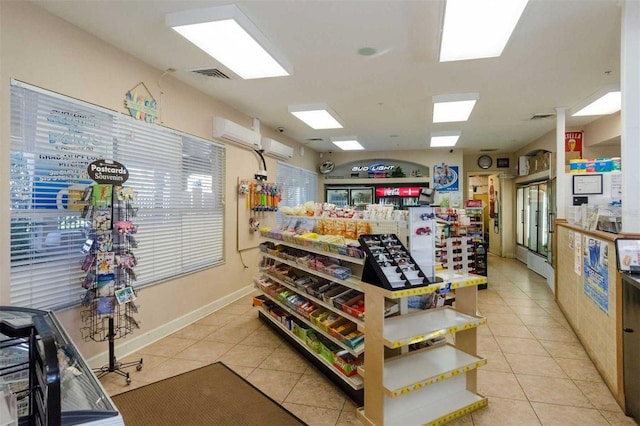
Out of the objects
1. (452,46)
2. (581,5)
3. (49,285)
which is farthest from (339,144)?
(49,285)

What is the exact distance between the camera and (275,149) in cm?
645

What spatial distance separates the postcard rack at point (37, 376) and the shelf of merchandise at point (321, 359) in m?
2.03

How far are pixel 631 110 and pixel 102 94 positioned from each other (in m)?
4.51

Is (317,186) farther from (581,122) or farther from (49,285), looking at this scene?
(49,285)

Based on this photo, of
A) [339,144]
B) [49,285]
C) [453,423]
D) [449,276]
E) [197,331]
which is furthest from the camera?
[339,144]

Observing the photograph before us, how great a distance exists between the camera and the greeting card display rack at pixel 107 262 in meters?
2.81

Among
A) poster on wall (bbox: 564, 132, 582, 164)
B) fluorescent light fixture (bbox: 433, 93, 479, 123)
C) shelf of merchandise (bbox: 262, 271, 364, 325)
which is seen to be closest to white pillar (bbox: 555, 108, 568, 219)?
poster on wall (bbox: 564, 132, 582, 164)

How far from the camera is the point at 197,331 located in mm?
4125

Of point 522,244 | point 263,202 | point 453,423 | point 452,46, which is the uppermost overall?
point 452,46

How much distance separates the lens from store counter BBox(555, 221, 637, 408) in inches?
103

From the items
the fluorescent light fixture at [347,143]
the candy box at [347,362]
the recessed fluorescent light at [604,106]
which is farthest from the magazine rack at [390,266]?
the fluorescent light fixture at [347,143]

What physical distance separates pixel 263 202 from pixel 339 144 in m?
2.97

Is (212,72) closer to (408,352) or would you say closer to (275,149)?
(275,149)

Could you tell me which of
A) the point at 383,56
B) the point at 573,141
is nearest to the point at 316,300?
the point at 383,56
